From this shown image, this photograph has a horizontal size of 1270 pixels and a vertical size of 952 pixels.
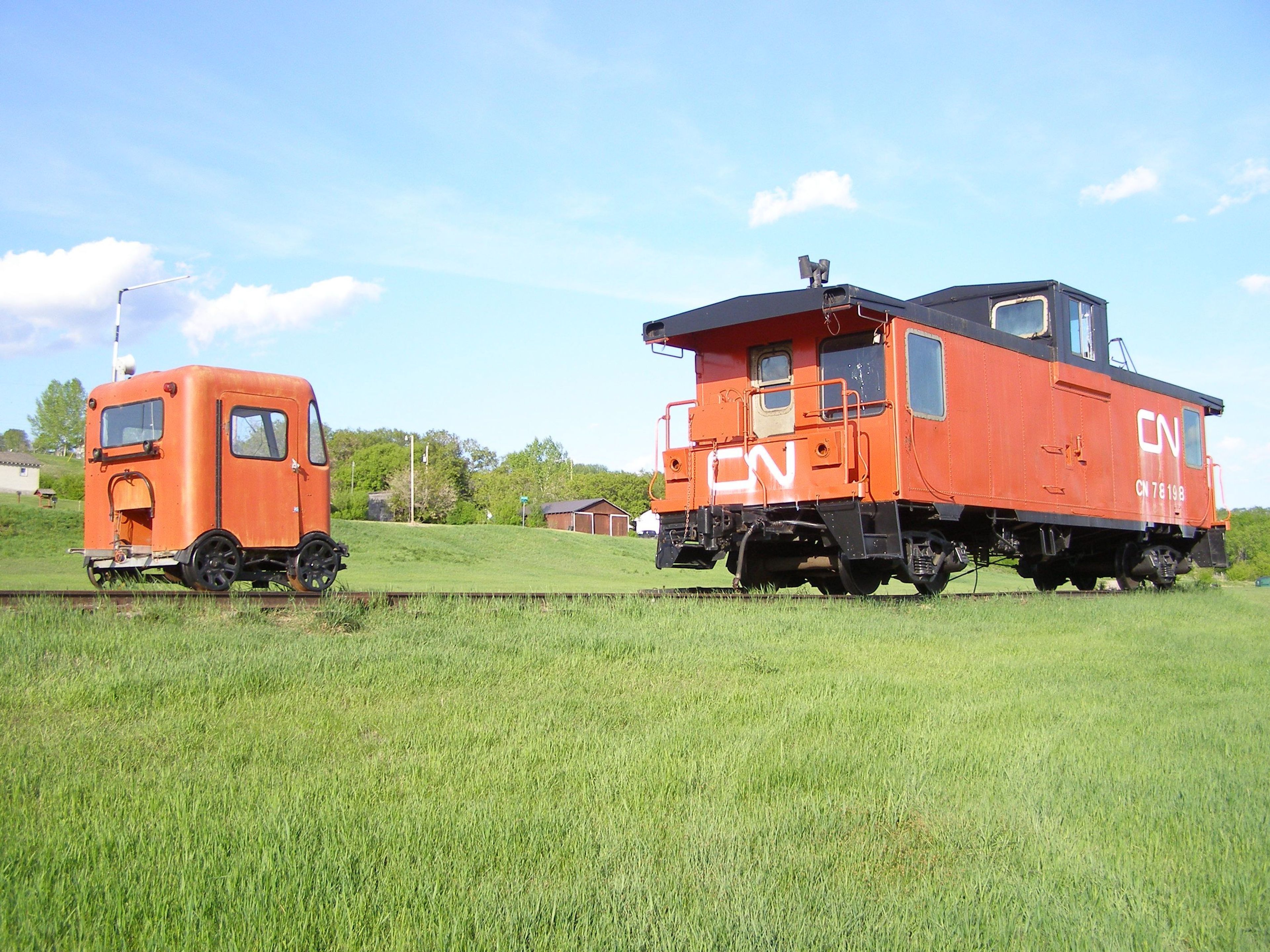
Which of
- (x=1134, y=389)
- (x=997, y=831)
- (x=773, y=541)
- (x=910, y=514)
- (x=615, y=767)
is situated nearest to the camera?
(x=997, y=831)

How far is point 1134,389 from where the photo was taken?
15.6 meters

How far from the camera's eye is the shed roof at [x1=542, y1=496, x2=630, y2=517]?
8394cm

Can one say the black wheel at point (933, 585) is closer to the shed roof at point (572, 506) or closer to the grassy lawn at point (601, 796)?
the grassy lawn at point (601, 796)

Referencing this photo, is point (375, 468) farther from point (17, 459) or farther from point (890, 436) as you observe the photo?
point (890, 436)

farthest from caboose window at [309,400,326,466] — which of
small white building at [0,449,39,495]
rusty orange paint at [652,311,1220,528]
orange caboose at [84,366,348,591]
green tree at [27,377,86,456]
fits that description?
green tree at [27,377,86,456]

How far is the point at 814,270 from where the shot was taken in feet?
38.4

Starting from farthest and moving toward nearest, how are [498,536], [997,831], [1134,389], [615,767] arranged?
1. [498,536]
2. [1134,389]
3. [615,767]
4. [997,831]

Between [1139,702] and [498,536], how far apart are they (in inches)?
1490

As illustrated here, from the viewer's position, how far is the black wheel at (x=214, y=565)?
10.5 metres

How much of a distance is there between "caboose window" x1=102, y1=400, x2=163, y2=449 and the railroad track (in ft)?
5.98

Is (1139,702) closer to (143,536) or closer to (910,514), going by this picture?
(910,514)

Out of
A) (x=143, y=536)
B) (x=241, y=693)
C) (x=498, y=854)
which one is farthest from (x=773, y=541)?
(x=498, y=854)

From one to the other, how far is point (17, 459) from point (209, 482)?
80.0 metres

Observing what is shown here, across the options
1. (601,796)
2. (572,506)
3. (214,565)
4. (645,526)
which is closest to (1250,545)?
(645,526)
